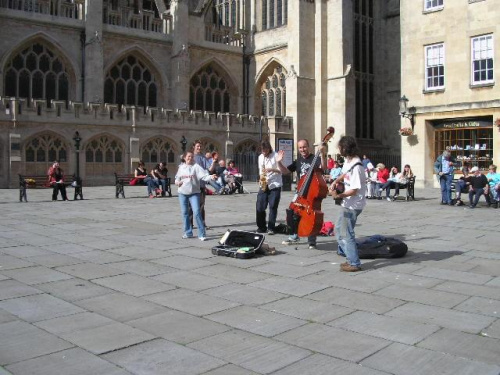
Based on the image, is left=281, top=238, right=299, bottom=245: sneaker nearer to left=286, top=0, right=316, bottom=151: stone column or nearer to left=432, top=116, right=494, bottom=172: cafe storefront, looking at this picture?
left=432, top=116, right=494, bottom=172: cafe storefront

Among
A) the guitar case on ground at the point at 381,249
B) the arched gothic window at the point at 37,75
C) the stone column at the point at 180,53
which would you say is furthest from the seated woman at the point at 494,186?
the arched gothic window at the point at 37,75

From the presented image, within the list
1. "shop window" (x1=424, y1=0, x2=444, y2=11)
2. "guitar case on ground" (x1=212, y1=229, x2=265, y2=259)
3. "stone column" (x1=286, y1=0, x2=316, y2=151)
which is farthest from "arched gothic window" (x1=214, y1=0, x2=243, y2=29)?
"guitar case on ground" (x1=212, y1=229, x2=265, y2=259)

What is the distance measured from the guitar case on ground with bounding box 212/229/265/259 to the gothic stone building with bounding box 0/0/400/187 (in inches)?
697

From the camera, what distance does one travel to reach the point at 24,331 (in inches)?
175

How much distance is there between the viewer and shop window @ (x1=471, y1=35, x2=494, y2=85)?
21797 mm

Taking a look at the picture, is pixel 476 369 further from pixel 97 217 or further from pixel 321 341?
pixel 97 217

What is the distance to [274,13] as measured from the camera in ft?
116

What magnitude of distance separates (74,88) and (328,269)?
26511 mm

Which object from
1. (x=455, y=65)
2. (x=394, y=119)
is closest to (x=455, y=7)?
(x=455, y=65)

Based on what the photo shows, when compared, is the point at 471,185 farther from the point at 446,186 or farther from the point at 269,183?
the point at 269,183

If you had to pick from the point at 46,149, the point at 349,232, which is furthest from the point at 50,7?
the point at 349,232

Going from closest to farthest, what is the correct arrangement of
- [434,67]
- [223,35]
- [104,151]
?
[434,67], [104,151], [223,35]

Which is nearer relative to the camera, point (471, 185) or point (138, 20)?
point (471, 185)

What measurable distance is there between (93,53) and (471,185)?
70.9ft
